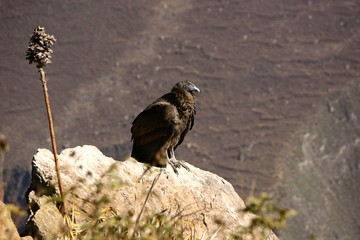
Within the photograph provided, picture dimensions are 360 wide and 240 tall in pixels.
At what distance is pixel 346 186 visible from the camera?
16462 cm

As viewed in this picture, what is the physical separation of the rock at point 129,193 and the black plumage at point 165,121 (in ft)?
6.74

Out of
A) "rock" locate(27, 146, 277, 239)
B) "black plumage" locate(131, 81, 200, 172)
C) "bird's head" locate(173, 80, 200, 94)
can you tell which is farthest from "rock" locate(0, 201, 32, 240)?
"bird's head" locate(173, 80, 200, 94)

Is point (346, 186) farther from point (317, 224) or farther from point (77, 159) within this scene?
point (77, 159)

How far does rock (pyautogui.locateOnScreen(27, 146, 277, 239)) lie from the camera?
9.00 metres

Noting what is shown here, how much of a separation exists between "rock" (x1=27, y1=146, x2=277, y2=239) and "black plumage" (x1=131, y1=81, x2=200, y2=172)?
2.06 m

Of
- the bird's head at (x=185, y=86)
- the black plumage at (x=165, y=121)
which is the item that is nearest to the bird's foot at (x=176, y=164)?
the black plumage at (x=165, y=121)

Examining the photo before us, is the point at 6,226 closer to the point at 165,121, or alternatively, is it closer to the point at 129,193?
the point at 129,193

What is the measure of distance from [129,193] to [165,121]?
622cm

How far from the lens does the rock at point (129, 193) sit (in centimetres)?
900

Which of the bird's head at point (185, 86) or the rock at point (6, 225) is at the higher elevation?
the rock at point (6, 225)

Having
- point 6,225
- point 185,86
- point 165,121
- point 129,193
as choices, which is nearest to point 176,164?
point 165,121

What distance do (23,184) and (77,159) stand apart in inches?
6295

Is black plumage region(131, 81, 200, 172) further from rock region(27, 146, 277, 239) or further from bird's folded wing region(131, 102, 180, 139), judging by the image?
rock region(27, 146, 277, 239)

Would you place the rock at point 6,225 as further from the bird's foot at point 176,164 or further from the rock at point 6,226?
the bird's foot at point 176,164
